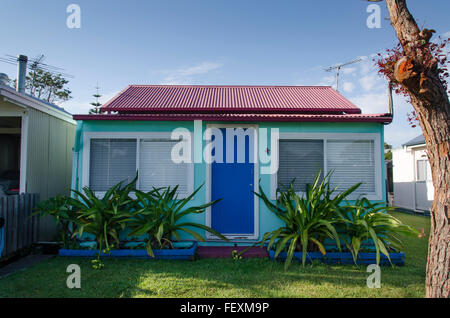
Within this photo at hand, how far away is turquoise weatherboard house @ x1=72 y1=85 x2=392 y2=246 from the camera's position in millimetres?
5340

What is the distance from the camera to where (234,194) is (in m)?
5.40

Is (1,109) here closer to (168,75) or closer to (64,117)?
(64,117)

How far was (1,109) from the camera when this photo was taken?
17.3ft

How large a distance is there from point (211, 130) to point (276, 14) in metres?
4.53

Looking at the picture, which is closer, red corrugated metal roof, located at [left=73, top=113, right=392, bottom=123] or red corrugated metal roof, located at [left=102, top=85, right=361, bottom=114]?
red corrugated metal roof, located at [left=73, top=113, right=392, bottom=123]

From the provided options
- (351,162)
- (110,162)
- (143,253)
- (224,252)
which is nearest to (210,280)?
(224,252)

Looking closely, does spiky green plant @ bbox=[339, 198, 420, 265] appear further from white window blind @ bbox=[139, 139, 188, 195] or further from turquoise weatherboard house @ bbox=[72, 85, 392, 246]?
white window blind @ bbox=[139, 139, 188, 195]

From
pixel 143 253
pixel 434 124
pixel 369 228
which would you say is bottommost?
pixel 143 253

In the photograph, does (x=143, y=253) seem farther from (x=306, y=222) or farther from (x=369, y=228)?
(x=369, y=228)

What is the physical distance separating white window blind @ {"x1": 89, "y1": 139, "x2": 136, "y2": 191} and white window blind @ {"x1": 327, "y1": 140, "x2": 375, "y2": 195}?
4163mm

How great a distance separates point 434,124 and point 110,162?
5.39 meters

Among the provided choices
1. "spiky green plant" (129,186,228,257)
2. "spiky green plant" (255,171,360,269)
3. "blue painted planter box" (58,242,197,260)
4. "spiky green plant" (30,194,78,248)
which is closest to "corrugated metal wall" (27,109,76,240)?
"spiky green plant" (30,194,78,248)

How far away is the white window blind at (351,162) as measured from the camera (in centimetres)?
539

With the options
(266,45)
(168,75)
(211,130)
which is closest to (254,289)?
(211,130)
